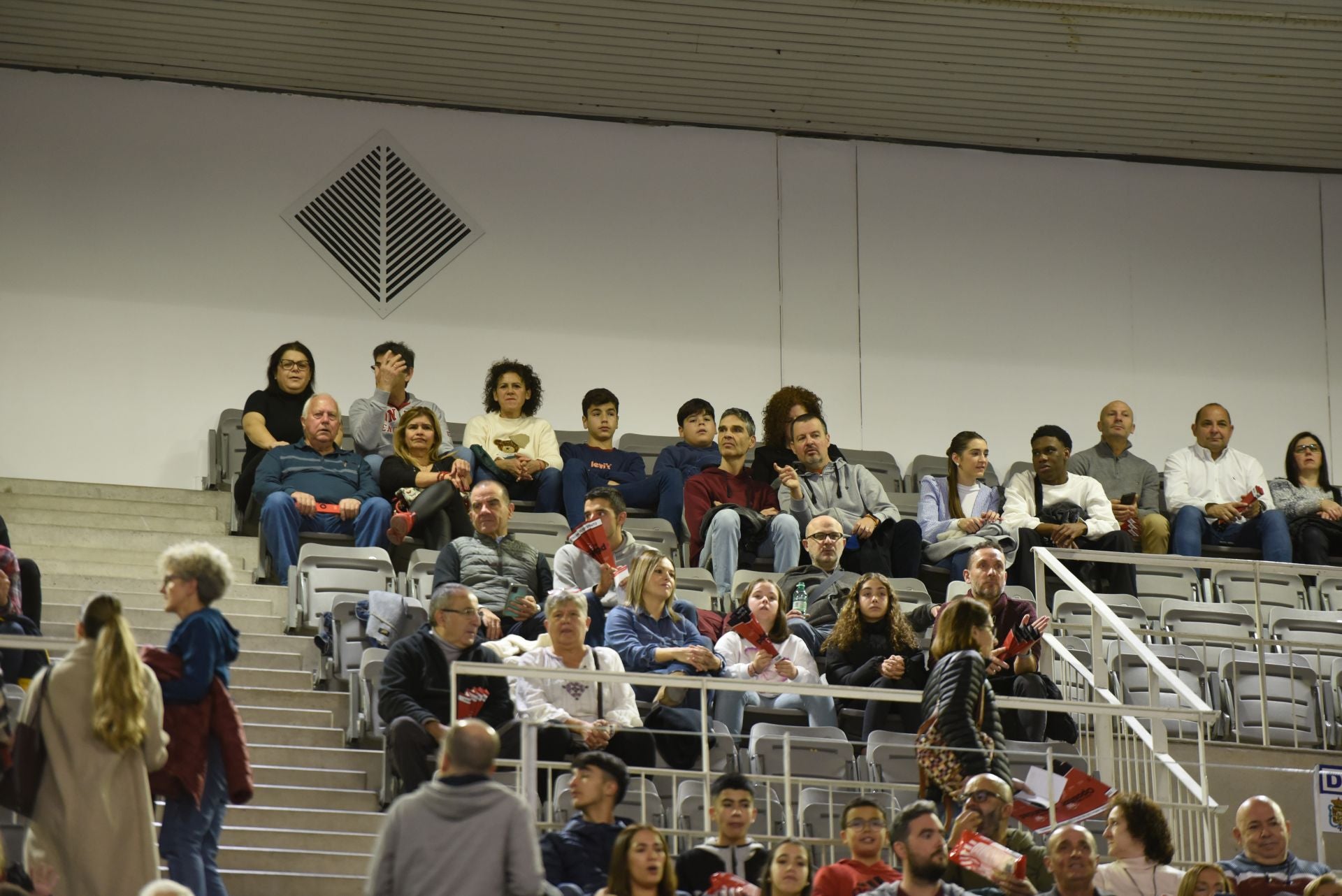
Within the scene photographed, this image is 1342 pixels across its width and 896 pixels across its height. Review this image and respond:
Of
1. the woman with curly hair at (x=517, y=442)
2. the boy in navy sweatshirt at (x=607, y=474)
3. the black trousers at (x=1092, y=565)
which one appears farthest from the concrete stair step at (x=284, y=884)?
the black trousers at (x=1092, y=565)

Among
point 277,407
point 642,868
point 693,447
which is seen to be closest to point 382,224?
point 277,407

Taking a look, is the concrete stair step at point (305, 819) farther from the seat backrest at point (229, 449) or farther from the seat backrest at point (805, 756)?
the seat backrest at point (229, 449)

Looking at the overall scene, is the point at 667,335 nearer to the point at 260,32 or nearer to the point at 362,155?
the point at 362,155

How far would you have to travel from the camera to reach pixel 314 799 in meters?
6.92

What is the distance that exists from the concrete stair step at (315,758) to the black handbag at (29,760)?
1.96 m

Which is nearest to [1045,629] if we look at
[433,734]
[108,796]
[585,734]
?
[585,734]

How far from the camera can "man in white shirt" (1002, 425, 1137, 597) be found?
9664 mm

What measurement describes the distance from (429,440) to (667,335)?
9.92 ft

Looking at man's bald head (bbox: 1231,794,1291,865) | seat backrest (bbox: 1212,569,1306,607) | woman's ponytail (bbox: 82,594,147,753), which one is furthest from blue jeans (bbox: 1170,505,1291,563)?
woman's ponytail (bbox: 82,594,147,753)

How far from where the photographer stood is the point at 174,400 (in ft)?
37.1

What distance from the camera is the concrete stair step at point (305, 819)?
6.72 meters

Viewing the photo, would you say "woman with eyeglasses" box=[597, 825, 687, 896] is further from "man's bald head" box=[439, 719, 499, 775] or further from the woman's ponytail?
the woman's ponytail

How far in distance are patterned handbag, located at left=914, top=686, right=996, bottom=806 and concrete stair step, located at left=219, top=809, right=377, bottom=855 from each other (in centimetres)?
187

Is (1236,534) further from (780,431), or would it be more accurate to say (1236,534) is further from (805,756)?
(805,756)
